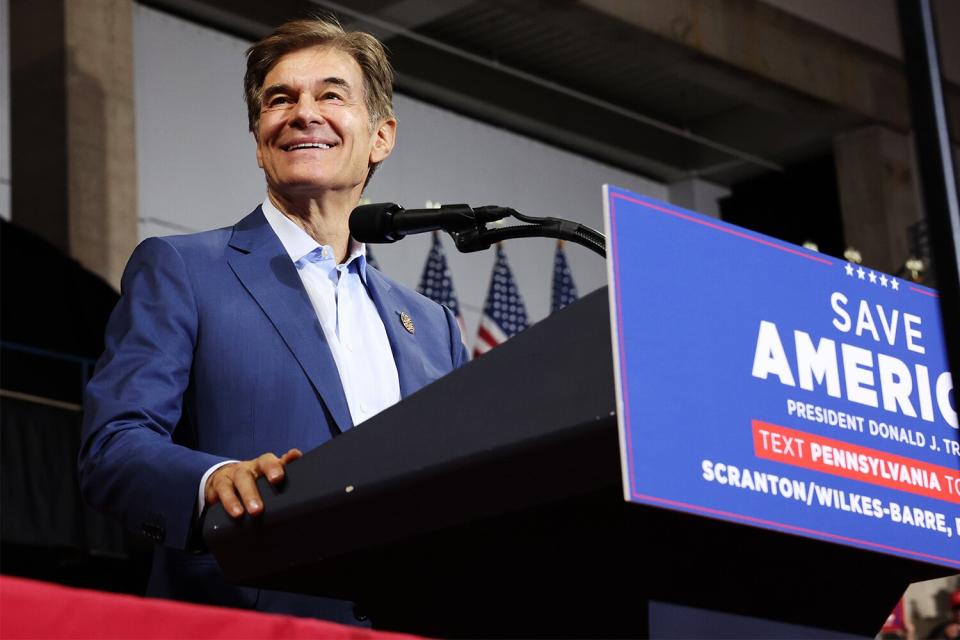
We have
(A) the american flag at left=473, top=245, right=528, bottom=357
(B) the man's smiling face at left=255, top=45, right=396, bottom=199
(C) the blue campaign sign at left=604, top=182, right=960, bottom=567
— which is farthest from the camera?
(A) the american flag at left=473, top=245, right=528, bottom=357

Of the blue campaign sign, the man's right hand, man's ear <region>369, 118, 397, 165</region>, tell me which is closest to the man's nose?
man's ear <region>369, 118, 397, 165</region>

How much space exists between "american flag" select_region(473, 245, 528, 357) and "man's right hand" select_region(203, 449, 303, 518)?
8310mm

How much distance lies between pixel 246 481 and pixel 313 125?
26.2 inches

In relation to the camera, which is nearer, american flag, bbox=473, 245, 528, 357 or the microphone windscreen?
the microphone windscreen

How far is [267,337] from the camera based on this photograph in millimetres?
1550

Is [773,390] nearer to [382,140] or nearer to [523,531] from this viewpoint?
[523,531]

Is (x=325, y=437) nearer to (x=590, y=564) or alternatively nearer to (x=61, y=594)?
(x=590, y=564)

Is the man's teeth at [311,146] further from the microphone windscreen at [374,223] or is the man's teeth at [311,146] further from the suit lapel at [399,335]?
the microphone windscreen at [374,223]

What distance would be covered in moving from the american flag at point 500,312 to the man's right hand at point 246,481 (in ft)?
27.3

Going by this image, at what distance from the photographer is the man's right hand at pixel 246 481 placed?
1.19 meters

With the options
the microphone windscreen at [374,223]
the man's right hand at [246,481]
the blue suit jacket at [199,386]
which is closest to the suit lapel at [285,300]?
the blue suit jacket at [199,386]

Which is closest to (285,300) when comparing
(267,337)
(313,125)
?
(267,337)

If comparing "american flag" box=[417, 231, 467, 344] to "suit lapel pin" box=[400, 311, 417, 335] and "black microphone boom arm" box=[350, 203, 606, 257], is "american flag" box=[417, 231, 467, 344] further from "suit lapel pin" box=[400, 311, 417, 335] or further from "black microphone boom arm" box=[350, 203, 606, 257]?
"black microphone boom arm" box=[350, 203, 606, 257]

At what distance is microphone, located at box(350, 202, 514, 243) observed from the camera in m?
1.47
